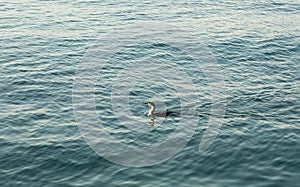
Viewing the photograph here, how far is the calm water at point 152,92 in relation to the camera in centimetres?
2748

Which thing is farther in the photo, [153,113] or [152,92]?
[152,92]

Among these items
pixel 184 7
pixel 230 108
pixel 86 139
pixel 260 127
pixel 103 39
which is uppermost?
pixel 184 7

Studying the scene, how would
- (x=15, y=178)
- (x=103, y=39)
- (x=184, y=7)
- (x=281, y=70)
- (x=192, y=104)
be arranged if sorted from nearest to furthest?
(x=15, y=178) < (x=192, y=104) < (x=281, y=70) < (x=103, y=39) < (x=184, y=7)

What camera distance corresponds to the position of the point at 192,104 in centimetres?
3681

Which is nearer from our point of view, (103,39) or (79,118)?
(79,118)

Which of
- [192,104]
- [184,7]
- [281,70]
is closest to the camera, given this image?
[192,104]

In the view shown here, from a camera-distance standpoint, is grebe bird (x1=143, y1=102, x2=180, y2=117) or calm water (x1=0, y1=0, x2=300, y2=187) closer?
calm water (x1=0, y1=0, x2=300, y2=187)

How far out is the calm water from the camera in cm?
2748

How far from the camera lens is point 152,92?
39.5 m

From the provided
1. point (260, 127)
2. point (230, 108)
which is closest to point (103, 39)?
point (230, 108)

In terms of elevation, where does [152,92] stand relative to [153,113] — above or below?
above

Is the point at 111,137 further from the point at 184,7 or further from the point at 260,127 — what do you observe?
the point at 184,7

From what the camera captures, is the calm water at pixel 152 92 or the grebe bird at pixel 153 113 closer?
the calm water at pixel 152 92

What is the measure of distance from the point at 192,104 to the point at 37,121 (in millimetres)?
12947
